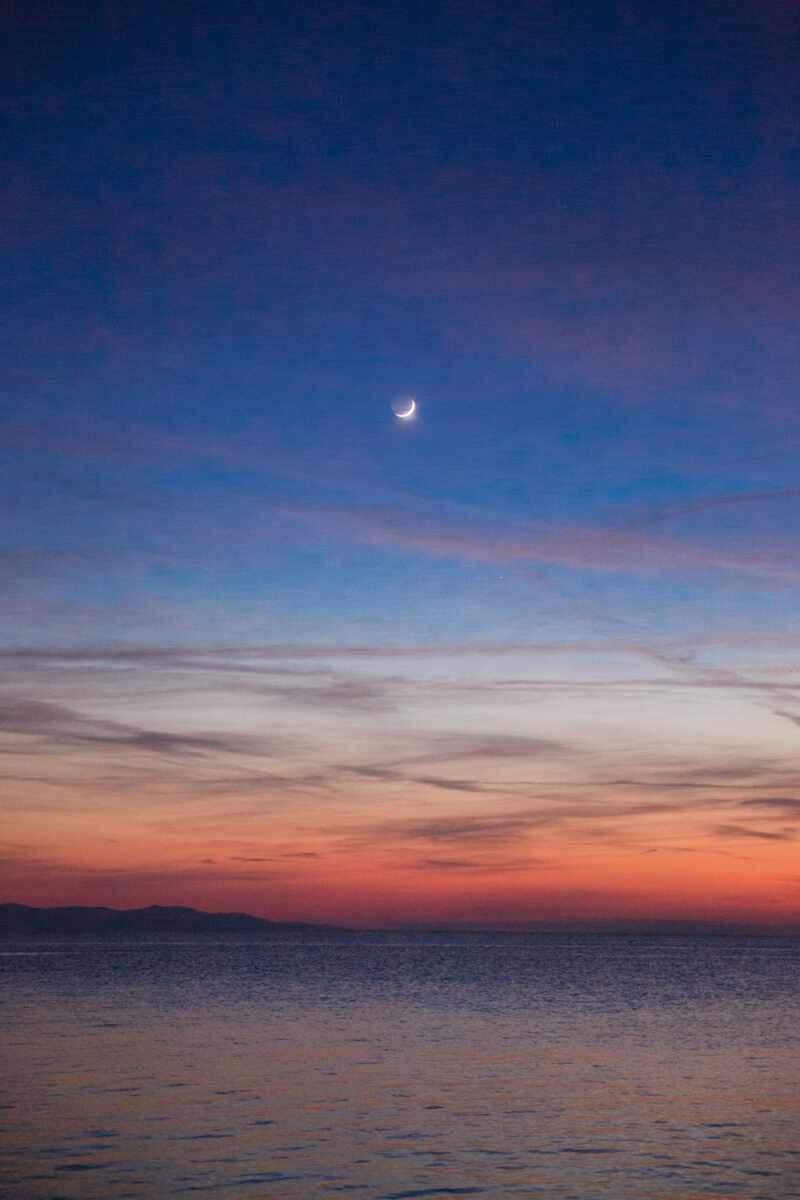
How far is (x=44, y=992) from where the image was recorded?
78.5 m

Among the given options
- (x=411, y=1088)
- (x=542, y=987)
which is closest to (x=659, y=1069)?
(x=411, y=1088)

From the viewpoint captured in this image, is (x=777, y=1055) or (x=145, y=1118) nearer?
(x=145, y=1118)

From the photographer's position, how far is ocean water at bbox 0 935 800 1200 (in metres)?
25.6

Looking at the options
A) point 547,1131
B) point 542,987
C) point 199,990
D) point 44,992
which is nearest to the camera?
point 547,1131

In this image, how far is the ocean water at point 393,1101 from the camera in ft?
84.0

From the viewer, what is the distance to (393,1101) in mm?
35125

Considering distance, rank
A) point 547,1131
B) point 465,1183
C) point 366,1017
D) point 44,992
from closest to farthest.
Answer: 1. point 465,1183
2. point 547,1131
3. point 366,1017
4. point 44,992

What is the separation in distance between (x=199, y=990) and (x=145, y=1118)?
57.2 metres

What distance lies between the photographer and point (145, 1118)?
3156cm

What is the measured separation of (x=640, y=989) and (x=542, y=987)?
804cm

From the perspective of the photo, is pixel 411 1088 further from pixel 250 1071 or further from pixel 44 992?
pixel 44 992

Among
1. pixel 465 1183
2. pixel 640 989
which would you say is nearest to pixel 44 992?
pixel 640 989

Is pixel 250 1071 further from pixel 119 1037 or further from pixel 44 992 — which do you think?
pixel 44 992

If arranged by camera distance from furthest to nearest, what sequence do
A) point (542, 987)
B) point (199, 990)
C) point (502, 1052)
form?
point (542, 987) < point (199, 990) < point (502, 1052)
